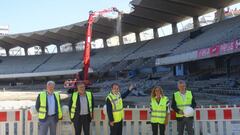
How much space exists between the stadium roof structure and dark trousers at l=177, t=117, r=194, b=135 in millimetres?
36875

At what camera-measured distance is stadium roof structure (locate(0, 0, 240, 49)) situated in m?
45.1

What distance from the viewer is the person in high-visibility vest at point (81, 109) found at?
8242 mm

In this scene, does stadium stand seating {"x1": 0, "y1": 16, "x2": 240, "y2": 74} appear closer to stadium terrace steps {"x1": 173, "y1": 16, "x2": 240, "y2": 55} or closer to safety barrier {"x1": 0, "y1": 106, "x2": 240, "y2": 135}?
stadium terrace steps {"x1": 173, "y1": 16, "x2": 240, "y2": 55}

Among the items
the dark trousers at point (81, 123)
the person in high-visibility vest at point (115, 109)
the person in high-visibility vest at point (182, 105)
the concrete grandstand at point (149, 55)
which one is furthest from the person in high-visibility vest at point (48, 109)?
the concrete grandstand at point (149, 55)

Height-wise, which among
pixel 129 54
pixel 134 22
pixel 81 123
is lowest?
pixel 81 123

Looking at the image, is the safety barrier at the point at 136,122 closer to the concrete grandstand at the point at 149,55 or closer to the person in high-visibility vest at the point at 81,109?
the person in high-visibility vest at the point at 81,109

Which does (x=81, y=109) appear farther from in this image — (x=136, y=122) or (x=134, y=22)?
(x=134, y=22)

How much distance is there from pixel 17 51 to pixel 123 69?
3512cm

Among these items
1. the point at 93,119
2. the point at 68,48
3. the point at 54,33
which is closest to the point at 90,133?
the point at 93,119

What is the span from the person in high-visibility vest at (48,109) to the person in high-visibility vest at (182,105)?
2.60 metres

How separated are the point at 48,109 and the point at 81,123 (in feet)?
2.56

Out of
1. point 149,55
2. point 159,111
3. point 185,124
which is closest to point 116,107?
point 159,111

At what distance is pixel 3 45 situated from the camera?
7462cm

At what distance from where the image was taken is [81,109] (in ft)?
27.1
